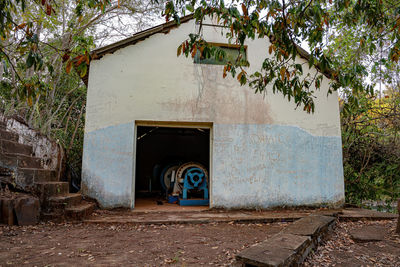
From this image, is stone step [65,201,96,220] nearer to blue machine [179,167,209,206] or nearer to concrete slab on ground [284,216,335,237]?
blue machine [179,167,209,206]

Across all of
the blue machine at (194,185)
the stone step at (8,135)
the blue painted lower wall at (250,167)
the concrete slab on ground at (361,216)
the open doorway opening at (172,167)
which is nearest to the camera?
the stone step at (8,135)

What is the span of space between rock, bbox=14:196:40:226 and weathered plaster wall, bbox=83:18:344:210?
4.49 ft

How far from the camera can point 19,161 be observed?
17.4ft

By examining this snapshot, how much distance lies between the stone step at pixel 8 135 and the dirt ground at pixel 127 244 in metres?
2.01

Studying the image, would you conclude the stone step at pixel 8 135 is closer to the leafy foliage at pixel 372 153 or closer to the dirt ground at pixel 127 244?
the dirt ground at pixel 127 244

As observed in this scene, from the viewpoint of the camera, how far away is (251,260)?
9.18 ft

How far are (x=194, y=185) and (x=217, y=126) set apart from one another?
6.29ft

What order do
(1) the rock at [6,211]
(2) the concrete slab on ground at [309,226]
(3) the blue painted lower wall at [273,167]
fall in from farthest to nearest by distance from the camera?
(3) the blue painted lower wall at [273,167], (1) the rock at [6,211], (2) the concrete slab on ground at [309,226]

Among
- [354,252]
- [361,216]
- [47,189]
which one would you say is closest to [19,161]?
[47,189]

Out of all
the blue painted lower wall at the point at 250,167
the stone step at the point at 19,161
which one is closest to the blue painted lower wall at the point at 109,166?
the blue painted lower wall at the point at 250,167

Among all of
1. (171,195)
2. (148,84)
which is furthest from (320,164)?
(148,84)

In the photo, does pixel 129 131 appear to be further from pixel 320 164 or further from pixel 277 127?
pixel 320 164

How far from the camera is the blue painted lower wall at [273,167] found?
→ 666 centimetres

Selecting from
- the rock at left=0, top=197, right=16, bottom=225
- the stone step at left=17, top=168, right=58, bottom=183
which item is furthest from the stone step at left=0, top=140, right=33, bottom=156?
the rock at left=0, top=197, right=16, bottom=225
